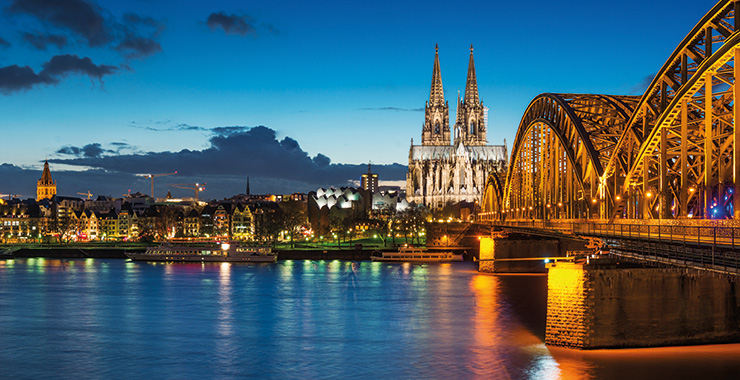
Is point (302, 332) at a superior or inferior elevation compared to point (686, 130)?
inferior

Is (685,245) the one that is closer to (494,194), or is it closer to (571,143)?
(571,143)

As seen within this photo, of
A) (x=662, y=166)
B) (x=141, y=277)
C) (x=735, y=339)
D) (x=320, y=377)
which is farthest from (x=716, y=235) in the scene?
(x=141, y=277)

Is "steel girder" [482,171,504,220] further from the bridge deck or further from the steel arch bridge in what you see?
the bridge deck

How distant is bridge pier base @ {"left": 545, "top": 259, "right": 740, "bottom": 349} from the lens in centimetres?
3206

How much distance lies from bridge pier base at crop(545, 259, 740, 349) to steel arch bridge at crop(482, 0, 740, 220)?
343 cm

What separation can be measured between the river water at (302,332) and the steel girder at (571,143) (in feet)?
27.5

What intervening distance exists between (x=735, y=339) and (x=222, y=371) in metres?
21.4

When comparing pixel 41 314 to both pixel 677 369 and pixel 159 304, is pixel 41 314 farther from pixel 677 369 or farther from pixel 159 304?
pixel 677 369

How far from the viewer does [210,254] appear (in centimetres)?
11150

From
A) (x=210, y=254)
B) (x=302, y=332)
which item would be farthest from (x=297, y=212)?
(x=302, y=332)

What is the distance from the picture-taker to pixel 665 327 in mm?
32562

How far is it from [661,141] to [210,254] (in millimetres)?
80284

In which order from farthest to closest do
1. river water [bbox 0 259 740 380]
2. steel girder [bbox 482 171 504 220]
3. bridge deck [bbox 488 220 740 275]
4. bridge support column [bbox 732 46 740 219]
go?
1. steel girder [bbox 482 171 504 220]
2. river water [bbox 0 259 740 380]
3. bridge support column [bbox 732 46 740 219]
4. bridge deck [bbox 488 220 740 275]

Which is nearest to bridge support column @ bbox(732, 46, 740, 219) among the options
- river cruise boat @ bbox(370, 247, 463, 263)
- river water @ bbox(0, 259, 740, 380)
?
river water @ bbox(0, 259, 740, 380)
